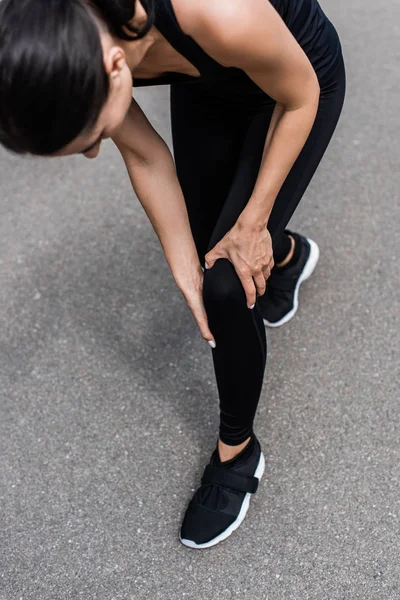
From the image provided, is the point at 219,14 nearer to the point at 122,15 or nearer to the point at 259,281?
the point at 122,15

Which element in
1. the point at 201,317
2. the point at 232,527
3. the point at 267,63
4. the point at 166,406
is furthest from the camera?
the point at 166,406

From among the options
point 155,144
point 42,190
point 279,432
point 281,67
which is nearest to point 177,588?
point 279,432

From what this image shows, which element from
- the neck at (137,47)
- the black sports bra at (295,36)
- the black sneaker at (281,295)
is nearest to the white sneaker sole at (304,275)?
the black sneaker at (281,295)

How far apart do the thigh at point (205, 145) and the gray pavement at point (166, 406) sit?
1.48 feet

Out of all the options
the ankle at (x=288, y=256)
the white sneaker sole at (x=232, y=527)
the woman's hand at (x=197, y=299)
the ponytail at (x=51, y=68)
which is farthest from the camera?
the ankle at (x=288, y=256)

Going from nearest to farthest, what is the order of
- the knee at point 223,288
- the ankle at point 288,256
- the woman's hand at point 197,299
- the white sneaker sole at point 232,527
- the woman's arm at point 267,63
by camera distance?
1. the woman's arm at point 267,63
2. the knee at point 223,288
3. the woman's hand at point 197,299
4. the white sneaker sole at point 232,527
5. the ankle at point 288,256

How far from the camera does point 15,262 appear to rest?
1.97 metres

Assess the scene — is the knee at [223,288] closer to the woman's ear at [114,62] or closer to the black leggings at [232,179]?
the black leggings at [232,179]

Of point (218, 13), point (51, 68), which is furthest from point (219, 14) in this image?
point (51, 68)

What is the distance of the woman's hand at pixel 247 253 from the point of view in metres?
1.14

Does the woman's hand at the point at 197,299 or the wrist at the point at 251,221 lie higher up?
the wrist at the point at 251,221

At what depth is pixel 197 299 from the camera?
1271mm

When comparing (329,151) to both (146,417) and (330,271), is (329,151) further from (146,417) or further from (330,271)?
(146,417)

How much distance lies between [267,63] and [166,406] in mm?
866
